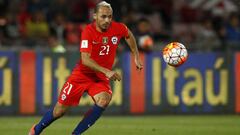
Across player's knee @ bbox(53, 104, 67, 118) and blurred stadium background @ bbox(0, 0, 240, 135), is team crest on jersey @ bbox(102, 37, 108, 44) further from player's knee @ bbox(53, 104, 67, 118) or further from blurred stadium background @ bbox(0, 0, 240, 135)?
blurred stadium background @ bbox(0, 0, 240, 135)

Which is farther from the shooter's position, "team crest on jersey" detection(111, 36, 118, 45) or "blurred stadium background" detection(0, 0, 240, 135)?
"blurred stadium background" detection(0, 0, 240, 135)

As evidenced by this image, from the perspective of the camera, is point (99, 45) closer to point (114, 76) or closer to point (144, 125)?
point (114, 76)

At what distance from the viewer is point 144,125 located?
14180 mm

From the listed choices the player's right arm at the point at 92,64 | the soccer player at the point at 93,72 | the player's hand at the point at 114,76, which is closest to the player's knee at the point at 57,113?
the soccer player at the point at 93,72

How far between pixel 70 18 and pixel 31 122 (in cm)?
575

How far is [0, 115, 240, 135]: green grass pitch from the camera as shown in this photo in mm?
12766

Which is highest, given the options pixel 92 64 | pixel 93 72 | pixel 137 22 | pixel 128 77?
pixel 137 22

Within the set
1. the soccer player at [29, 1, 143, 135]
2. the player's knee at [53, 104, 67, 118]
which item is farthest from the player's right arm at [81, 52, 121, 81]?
the player's knee at [53, 104, 67, 118]

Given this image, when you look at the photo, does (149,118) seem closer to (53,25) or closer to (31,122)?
(31,122)

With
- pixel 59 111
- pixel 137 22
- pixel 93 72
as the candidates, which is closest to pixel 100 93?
pixel 93 72

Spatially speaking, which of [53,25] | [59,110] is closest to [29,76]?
[53,25]

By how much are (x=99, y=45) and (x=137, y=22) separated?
7822mm

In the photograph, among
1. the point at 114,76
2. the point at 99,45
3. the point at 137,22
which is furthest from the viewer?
the point at 137,22

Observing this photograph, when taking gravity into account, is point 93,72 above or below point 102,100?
above
